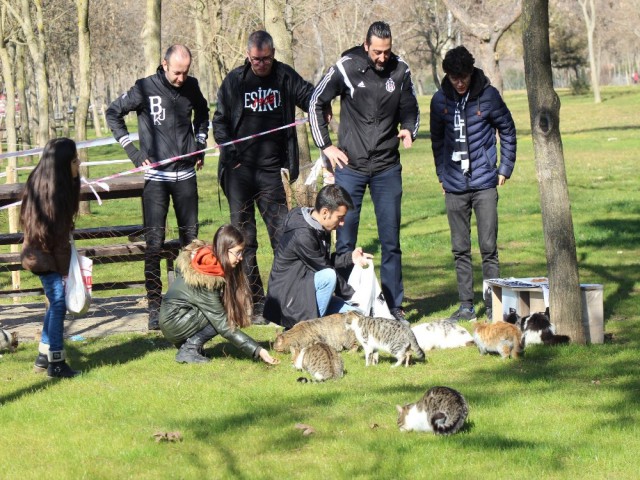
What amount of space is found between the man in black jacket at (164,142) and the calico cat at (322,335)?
5.91 ft

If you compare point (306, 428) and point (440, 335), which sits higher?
point (440, 335)

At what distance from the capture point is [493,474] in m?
5.20

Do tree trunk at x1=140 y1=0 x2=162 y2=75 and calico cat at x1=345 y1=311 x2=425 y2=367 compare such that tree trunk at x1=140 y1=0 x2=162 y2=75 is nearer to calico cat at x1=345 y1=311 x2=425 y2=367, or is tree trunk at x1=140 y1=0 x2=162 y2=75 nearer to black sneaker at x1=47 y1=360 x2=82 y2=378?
black sneaker at x1=47 y1=360 x2=82 y2=378

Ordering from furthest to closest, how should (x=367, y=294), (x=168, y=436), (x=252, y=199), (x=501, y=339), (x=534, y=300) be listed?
(x=252, y=199) < (x=367, y=294) < (x=534, y=300) < (x=501, y=339) < (x=168, y=436)

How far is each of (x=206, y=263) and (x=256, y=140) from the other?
195 centimetres

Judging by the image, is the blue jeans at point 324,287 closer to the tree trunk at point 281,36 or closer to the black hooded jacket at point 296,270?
the black hooded jacket at point 296,270

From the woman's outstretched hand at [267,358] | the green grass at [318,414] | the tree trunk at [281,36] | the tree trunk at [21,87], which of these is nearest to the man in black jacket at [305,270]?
the green grass at [318,414]

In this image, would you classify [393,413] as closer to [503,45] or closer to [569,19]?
[503,45]

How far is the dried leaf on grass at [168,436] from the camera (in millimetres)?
5992

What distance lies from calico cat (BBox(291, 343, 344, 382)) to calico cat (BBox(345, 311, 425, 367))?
39cm

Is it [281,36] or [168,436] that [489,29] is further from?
[168,436]

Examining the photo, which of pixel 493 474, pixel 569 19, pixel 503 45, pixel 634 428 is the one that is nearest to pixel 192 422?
pixel 493 474

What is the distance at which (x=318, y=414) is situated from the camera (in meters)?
6.43

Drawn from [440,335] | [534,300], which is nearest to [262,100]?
[440,335]
